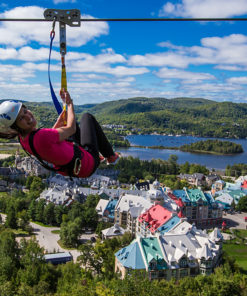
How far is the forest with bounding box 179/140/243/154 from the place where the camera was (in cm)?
5459

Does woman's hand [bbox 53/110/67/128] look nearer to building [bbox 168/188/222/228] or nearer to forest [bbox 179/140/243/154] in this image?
building [bbox 168/188/222/228]

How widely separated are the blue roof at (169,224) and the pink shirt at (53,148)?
13015mm

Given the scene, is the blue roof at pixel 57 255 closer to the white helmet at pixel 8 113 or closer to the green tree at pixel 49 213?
the green tree at pixel 49 213

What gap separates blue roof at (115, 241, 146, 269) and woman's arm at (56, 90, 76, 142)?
31.9 feet

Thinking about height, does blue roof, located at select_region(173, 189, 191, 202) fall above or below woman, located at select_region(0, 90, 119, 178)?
below

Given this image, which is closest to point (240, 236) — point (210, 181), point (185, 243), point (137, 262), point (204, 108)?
point (185, 243)

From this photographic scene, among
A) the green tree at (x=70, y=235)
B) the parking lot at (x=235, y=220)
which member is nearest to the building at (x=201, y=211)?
the parking lot at (x=235, y=220)

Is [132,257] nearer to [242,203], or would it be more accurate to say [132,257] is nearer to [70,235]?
[70,235]

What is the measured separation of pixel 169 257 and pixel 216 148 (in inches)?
1845

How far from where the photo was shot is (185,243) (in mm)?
12305

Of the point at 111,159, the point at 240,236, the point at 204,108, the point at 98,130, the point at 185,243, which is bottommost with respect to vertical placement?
the point at 240,236

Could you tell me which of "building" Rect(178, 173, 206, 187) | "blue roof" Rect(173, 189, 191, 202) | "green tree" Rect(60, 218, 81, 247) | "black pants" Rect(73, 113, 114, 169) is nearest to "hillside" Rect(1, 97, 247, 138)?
"building" Rect(178, 173, 206, 187)

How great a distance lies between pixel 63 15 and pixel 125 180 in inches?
1143

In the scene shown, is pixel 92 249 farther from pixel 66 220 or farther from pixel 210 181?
pixel 210 181
